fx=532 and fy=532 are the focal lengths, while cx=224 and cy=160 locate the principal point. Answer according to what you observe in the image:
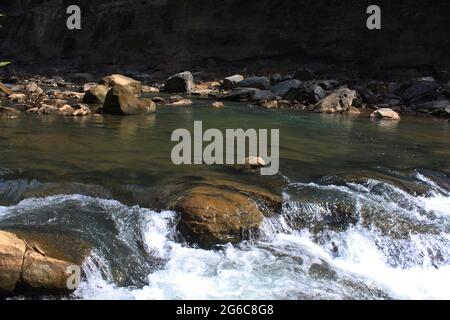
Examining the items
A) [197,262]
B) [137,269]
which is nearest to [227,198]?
[197,262]

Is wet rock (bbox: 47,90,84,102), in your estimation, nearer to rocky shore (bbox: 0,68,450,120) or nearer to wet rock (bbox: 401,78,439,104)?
rocky shore (bbox: 0,68,450,120)

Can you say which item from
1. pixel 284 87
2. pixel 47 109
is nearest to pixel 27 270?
pixel 47 109

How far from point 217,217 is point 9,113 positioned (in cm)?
1134

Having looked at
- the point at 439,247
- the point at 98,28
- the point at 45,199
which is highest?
the point at 98,28

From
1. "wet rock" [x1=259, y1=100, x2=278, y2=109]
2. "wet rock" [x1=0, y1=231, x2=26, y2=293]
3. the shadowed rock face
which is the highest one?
the shadowed rock face

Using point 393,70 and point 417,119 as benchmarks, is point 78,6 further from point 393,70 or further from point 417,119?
point 417,119

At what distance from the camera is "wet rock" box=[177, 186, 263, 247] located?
7.93 metres

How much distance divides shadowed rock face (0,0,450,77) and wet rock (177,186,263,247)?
23.8 m

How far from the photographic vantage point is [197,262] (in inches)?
291

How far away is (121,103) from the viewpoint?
18141mm

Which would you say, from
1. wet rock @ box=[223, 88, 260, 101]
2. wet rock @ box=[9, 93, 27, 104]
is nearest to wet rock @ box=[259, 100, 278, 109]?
wet rock @ box=[223, 88, 260, 101]

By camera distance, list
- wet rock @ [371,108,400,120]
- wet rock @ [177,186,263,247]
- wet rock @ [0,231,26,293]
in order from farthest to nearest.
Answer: wet rock @ [371,108,400,120], wet rock @ [177,186,263,247], wet rock @ [0,231,26,293]

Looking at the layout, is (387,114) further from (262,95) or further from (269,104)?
(262,95)

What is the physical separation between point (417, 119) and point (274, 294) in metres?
15.3
